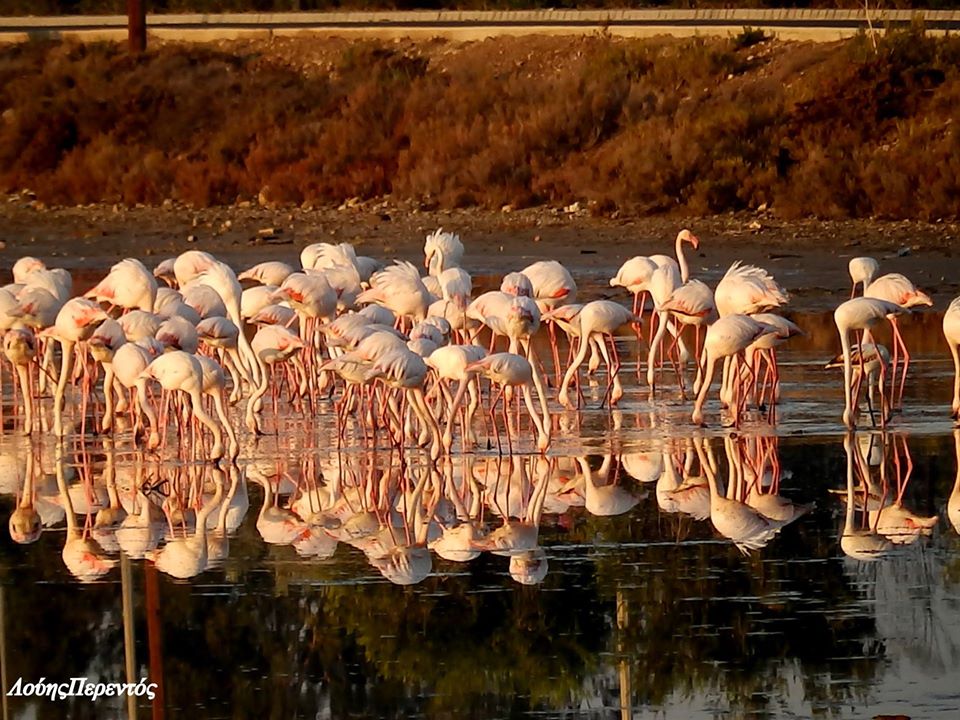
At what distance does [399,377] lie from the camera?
1135 cm

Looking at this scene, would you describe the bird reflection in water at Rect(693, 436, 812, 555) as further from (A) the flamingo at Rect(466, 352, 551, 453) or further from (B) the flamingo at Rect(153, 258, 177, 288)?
(B) the flamingo at Rect(153, 258, 177, 288)

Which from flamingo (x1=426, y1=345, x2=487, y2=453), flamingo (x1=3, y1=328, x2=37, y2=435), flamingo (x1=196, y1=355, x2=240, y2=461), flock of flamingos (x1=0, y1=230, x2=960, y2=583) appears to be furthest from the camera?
flamingo (x1=3, y1=328, x2=37, y2=435)

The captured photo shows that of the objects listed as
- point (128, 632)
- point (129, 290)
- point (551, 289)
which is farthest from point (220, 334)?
point (128, 632)

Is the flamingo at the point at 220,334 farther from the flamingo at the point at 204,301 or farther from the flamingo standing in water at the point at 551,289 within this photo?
the flamingo standing in water at the point at 551,289

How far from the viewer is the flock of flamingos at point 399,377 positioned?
1041 cm

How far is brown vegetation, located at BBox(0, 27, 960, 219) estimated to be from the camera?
26108mm

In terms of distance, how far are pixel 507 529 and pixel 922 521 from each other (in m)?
2.04

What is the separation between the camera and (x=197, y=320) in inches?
535

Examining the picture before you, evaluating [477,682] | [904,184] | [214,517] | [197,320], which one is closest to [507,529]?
[214,517]

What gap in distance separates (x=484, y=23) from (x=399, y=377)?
28290 mm

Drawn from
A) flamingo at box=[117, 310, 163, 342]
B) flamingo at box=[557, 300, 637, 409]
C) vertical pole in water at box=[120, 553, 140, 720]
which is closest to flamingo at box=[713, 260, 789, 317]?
flamingo at box=[557, 300, 637, 409]

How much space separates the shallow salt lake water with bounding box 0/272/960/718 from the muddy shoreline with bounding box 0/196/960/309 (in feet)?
27.1

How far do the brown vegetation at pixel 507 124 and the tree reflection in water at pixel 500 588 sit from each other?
14062mm

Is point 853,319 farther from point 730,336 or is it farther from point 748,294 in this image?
point 748,294
